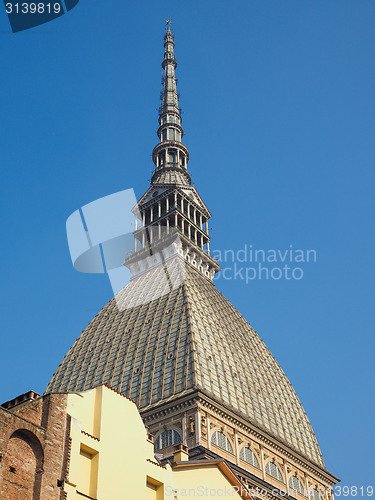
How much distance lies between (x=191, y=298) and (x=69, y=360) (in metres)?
15.4

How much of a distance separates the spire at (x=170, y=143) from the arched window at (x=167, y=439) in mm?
43449

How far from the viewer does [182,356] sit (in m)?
70.8

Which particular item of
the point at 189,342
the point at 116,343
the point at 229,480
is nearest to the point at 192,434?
the point at 189,342

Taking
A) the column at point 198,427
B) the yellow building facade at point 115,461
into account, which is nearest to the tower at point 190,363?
the column at point 198,427

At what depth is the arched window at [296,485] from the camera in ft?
231

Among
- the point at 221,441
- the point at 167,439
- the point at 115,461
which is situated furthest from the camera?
the point at 221,441

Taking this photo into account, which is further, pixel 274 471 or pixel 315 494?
pixel 315 494

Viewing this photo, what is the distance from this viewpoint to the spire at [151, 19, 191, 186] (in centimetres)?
10381

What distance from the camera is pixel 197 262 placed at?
93.6 metres

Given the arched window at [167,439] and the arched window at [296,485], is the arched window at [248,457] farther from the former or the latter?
the arched window at [167,439]

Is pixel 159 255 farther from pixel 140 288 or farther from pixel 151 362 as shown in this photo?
pixel 151 362

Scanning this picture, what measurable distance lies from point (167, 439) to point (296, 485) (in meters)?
15.7

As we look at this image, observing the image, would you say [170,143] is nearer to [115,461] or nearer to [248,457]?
[248,457]

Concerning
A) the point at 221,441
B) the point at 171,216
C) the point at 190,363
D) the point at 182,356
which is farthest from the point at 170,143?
the point at 221,441
